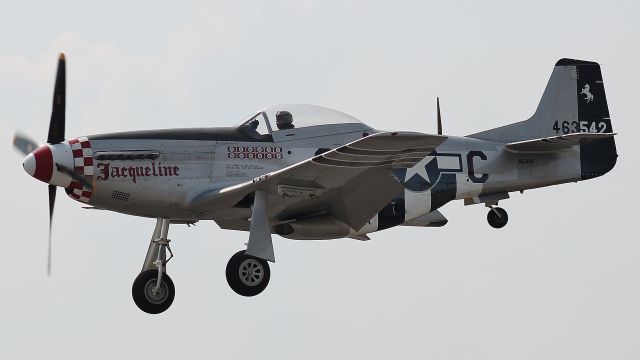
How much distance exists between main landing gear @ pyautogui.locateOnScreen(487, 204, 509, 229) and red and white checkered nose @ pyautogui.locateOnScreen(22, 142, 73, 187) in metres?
6.86

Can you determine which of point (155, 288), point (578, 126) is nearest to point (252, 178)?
point (155, 288)

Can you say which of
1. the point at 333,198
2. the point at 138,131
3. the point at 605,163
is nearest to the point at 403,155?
the point at 333,198

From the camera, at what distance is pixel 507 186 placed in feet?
67.4

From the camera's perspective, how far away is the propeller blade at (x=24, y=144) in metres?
18.2

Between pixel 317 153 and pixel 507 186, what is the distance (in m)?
3.44

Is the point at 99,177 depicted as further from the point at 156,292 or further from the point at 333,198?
the point at 333,198

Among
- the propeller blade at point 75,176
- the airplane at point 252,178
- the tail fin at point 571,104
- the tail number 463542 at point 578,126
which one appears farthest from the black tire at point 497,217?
the propeller blade at point 75,176

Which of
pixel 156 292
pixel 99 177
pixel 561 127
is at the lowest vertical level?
pixel 156 292

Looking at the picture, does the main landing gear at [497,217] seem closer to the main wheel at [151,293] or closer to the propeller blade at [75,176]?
the main wheel at [151,293]

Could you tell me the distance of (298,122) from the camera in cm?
1841

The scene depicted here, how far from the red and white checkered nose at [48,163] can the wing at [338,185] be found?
1593 millimetres

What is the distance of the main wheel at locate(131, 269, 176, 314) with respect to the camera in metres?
17.8

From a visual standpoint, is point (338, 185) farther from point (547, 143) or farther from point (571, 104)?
point (571, 104)

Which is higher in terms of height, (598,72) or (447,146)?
(598,72)
